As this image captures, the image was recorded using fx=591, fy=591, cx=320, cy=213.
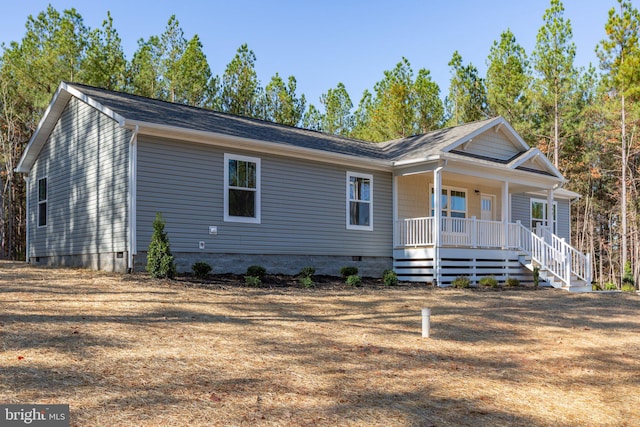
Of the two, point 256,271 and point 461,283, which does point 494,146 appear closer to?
point 461,283

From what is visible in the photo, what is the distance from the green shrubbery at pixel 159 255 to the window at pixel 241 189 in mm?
2277

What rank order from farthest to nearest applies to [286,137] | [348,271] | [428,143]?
[428,143], [286,137], [348,271]

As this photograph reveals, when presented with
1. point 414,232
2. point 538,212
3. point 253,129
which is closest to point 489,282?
point 414,232

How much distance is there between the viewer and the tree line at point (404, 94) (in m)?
27.9

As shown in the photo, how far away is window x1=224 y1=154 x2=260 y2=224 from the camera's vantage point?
14.6 meters

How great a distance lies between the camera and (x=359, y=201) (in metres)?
17.4

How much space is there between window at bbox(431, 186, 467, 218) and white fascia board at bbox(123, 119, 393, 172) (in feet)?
10.2

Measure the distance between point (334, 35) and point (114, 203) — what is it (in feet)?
56.7

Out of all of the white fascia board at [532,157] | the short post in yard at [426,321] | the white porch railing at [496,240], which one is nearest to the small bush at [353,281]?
the white porch railing at [496,240]

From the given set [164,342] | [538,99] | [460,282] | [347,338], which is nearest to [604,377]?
[347,338]

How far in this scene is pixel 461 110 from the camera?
3550cm

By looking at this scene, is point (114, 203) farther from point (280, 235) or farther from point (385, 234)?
point (385, 234)

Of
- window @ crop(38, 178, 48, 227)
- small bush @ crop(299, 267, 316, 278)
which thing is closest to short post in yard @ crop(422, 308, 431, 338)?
small bush @ crop(299, 267, 316, 278)

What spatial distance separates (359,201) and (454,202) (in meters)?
4.71
